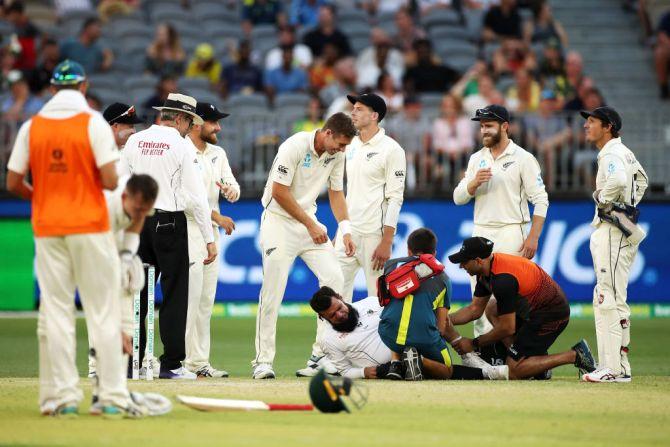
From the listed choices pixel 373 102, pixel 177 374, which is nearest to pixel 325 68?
pixel 373 102

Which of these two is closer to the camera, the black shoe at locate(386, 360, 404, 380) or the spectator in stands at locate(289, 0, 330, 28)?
the black shoe at locate(386, 360, 404, 380)

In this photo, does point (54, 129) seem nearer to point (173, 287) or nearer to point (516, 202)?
point (173, 287)

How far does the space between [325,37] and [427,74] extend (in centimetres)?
219

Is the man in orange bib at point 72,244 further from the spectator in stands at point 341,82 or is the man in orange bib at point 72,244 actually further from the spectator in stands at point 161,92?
the spectator in stands at point 341,82

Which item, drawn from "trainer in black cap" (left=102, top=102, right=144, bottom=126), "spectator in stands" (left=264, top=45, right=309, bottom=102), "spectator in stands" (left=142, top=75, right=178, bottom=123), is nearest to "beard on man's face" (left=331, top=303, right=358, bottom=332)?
"trainer in black cap" (left=102, top=102, right=144, bottom=126)

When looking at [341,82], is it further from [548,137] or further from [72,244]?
[72,244]

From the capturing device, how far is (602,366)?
37.1 ft

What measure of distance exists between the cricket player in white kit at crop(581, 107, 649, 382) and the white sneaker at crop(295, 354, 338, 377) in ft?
7.73

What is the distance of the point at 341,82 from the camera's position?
22375 mm

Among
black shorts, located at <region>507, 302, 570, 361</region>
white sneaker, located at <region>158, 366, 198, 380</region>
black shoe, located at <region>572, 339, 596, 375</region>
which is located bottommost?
white sneaker, located at <region>158, 366, 198, 380</region>

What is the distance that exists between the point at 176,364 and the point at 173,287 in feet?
2.35

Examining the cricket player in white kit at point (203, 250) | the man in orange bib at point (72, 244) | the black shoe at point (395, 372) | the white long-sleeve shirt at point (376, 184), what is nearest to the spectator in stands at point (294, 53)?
the white long-sleeve shirt at point (376, 184)

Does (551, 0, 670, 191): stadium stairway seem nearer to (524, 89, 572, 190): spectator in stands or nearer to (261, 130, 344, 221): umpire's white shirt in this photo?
(524, 89, 572, 190): spectator in stands

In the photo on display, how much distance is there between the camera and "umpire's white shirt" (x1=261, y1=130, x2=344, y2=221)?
38.9ft
